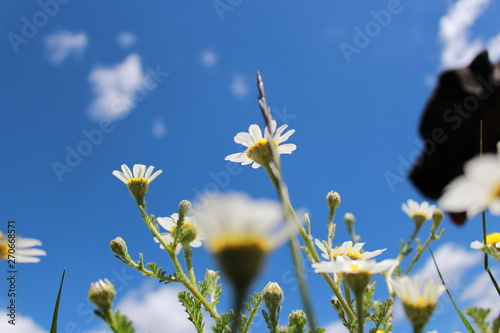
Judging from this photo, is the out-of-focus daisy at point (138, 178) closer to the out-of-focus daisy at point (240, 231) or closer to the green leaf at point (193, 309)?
the green leaf at point (193, 309)

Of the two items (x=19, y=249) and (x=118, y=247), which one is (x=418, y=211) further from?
(x=19, y=249)

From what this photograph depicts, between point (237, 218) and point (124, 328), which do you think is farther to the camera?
point (124, 328)

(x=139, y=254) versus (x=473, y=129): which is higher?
(x=473, y=129)

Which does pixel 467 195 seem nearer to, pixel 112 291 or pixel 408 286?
pixel 408 286

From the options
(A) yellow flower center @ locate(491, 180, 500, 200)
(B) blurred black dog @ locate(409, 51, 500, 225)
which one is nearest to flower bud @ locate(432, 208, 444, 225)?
(A) yellow flower center @ locate(491, 180, 500, 200)

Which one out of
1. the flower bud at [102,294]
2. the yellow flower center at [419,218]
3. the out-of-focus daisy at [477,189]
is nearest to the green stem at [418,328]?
the out-of-focus daisy at [477,189]

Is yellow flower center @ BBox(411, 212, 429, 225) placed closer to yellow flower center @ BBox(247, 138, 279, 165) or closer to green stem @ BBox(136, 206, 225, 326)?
yellow flower center @ BBox(247, 138, 279, 165)

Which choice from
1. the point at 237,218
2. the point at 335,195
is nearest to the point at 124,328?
the point at 237,218
